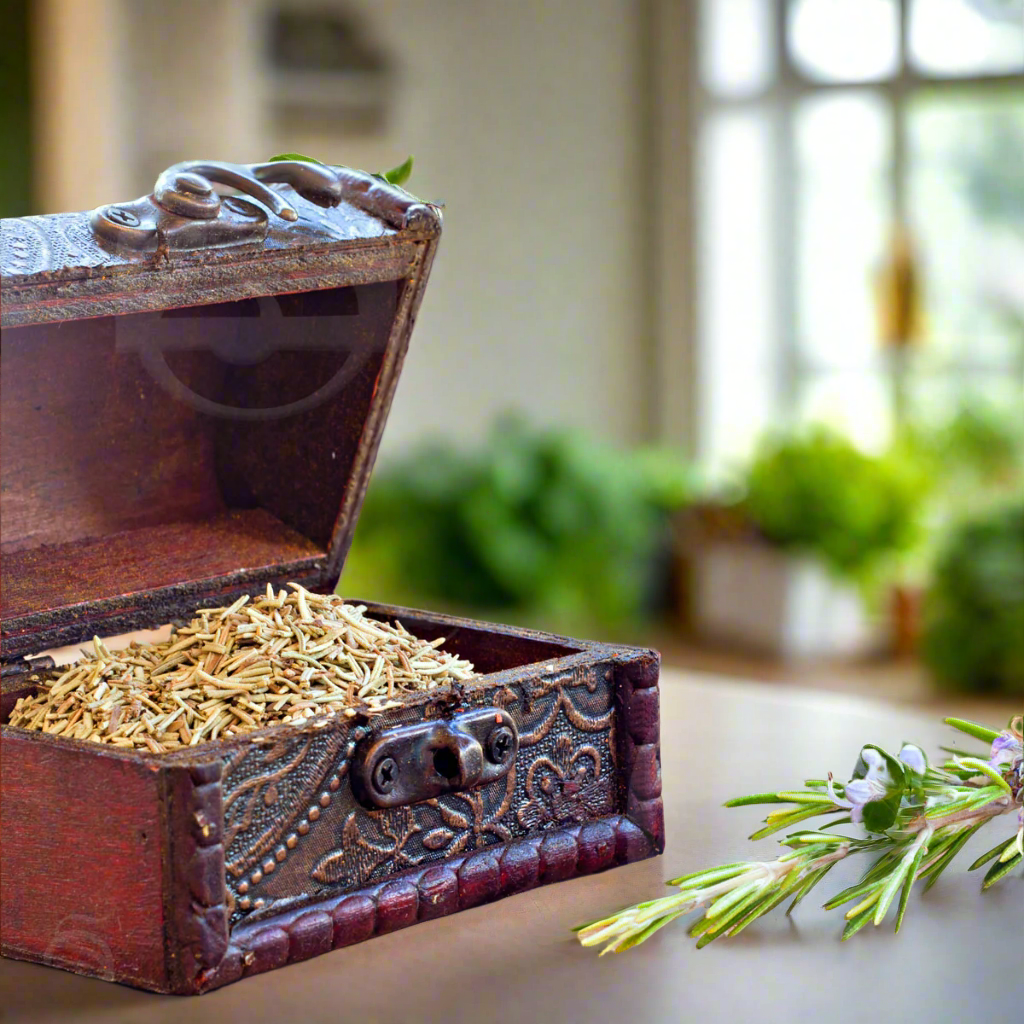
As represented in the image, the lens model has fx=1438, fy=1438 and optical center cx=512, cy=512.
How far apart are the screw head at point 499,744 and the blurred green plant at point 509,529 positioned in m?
2.80

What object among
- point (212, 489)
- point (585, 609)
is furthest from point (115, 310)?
point (585, 609)

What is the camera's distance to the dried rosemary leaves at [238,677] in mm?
909

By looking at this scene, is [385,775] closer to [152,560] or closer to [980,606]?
[152,560]

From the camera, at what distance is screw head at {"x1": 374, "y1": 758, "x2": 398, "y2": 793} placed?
867 millimetres

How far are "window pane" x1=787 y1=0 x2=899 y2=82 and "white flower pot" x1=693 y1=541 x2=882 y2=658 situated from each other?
156 cm

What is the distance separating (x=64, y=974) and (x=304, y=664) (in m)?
0.24

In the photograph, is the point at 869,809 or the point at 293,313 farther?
the point at 293,313

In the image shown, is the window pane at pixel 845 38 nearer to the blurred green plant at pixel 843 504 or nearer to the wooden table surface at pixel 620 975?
the blurred green plant at pixel 843 504

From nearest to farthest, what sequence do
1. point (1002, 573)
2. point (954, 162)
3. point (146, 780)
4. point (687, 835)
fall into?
point (146, 780)
point (687, 835)
point (1002, 573)
point (954, 162)

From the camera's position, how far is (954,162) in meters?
4.39

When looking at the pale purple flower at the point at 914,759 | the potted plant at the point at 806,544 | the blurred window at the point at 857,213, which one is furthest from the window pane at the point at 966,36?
the pale purple flower at the point at 914,759

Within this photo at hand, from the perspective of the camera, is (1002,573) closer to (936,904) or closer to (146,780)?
(936,904)

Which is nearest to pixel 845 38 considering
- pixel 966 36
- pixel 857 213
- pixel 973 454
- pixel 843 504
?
pixel 966 36

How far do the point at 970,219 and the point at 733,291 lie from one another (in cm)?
80
